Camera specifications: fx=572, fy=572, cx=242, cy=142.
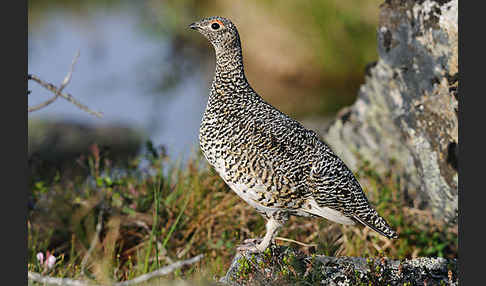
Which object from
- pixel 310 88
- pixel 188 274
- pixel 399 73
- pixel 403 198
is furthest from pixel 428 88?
pixel 310 88

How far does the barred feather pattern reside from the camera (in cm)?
395

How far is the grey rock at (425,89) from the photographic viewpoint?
4906mm

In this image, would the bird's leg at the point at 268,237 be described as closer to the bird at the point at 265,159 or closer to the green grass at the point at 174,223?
the bird at the point at 265,159

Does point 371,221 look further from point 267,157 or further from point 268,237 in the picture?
point 267,157

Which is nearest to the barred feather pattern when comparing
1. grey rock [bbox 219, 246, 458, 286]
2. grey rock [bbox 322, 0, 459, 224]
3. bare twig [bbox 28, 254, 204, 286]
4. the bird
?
the bird

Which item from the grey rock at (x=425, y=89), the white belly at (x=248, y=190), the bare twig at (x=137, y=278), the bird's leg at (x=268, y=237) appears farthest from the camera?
the grey rock at (x=425, y=89)

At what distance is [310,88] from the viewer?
12.1 meters

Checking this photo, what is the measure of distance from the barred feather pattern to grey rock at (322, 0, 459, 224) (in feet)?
4.11

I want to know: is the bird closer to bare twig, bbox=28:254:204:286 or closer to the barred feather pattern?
the barred feather pattern

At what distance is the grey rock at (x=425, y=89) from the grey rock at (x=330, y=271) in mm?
1309

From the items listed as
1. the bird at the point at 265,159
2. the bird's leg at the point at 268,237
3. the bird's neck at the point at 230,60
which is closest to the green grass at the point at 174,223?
the bird's leg at the point at 268,237

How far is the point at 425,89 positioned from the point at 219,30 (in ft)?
6.79

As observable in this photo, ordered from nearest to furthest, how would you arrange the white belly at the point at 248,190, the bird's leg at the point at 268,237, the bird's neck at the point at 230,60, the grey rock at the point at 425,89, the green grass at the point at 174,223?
the white belly at the point at 248,190, the bird's leg at the point at 268,237, the bird's neck at the point at 230,60, the grey rock at the point at 425,89, the green grass at the point at 174,223

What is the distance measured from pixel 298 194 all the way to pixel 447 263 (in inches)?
46.2
